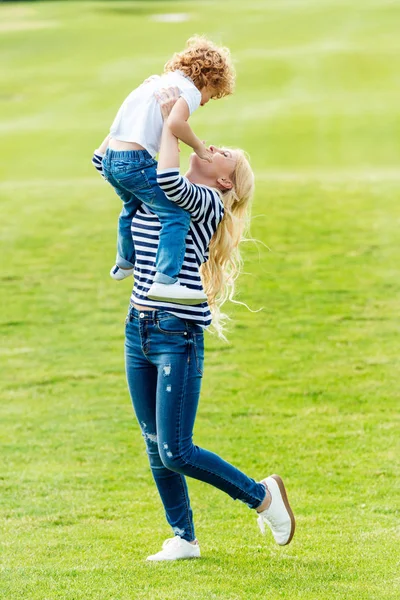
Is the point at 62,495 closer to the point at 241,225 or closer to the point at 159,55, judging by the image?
the point at 241,225

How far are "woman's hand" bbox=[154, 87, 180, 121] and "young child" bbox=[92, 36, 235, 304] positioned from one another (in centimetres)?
1

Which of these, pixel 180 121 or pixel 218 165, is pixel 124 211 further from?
pixel 180 121

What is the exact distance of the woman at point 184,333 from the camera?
175 inches

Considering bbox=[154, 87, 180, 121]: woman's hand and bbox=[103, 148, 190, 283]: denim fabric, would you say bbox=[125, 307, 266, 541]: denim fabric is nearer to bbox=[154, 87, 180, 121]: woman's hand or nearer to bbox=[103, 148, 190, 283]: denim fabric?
bbox=[103, 148, 190, 283]: denim fabric

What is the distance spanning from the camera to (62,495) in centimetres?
629

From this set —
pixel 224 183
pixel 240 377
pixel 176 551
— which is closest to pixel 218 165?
pixel 224 183

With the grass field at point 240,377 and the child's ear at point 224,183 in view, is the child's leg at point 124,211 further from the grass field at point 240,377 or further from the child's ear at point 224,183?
the grass field at point 240,377

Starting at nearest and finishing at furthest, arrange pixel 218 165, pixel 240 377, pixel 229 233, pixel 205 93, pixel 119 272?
pixel 205 93 < pixel 218 165 < pixel 229 233 < pixel 119 272 < pixel 240 377

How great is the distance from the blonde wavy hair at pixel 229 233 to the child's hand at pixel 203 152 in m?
0.16

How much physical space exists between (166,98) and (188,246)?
654mm

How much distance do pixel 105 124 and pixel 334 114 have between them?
4.61 metres

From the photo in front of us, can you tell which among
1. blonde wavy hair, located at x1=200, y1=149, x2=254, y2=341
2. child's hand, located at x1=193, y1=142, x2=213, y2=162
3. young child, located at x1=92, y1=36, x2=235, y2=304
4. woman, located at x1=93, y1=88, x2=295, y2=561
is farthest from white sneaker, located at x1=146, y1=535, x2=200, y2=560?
child's hand, located at x1=193, y1=142, x2=213, y2=162

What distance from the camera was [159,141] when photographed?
439cm

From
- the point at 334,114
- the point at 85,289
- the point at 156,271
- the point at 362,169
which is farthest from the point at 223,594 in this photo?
the point at 334,114
